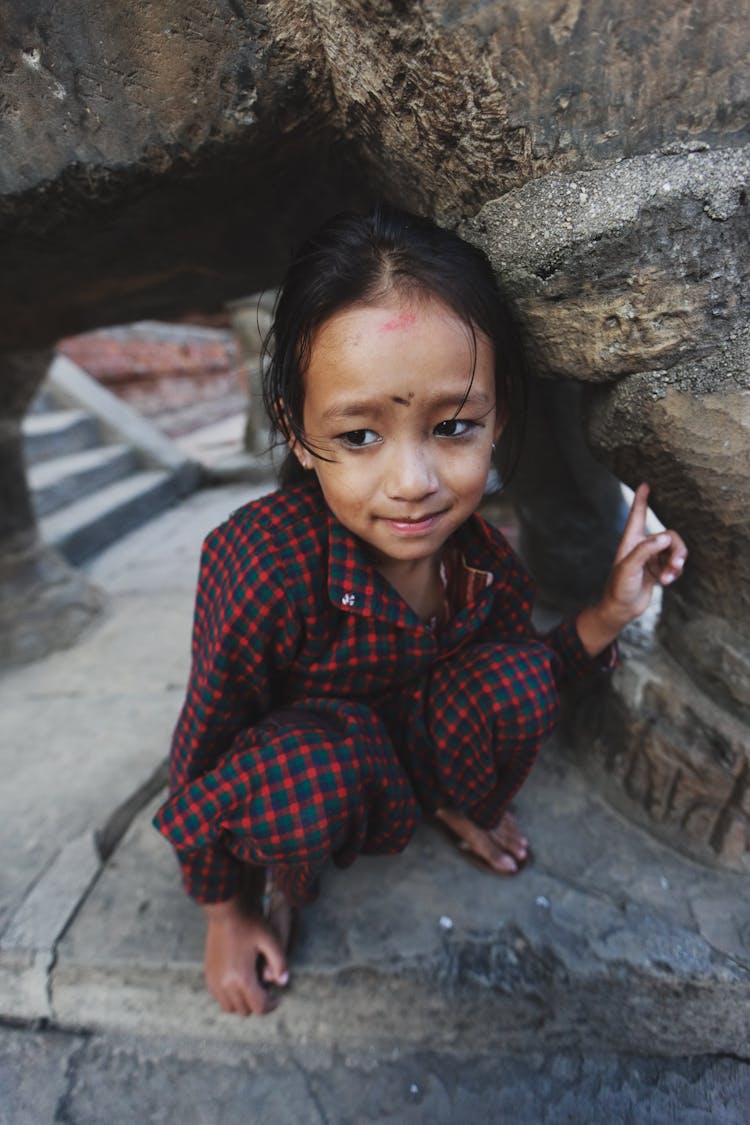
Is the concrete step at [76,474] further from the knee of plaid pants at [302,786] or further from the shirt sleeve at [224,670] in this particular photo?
the knee of plaid pants at [302,786]

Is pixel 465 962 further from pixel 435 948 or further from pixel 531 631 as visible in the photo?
pixel 531 631

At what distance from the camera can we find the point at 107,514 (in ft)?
11.6

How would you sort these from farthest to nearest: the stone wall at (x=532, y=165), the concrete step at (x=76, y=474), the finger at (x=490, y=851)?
the concrete step at (x=76, y=474), the finger at (x=490, y=851), the stone wall at (x=532, y=165)

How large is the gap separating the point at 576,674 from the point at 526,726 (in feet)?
0.65

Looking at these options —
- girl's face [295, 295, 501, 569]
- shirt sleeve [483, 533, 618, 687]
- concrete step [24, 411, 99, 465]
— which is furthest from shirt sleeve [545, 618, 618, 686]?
concrete step [24, 411, 99, 465]

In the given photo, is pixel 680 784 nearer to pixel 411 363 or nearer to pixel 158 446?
pixel 411 363

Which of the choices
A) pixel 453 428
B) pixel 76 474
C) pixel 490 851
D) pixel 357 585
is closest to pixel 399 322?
pixel 453 428

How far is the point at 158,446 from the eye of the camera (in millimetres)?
4465

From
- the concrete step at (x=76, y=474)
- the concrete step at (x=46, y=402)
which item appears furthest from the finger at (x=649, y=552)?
the concrete step at (x=46, y=402)

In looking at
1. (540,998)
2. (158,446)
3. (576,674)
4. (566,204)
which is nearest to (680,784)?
(576,674)

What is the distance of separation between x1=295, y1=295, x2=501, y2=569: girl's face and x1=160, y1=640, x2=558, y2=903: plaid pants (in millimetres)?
290

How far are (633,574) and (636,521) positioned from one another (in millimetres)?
84

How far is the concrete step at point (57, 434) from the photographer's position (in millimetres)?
3922

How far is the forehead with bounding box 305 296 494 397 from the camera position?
0.77 m
